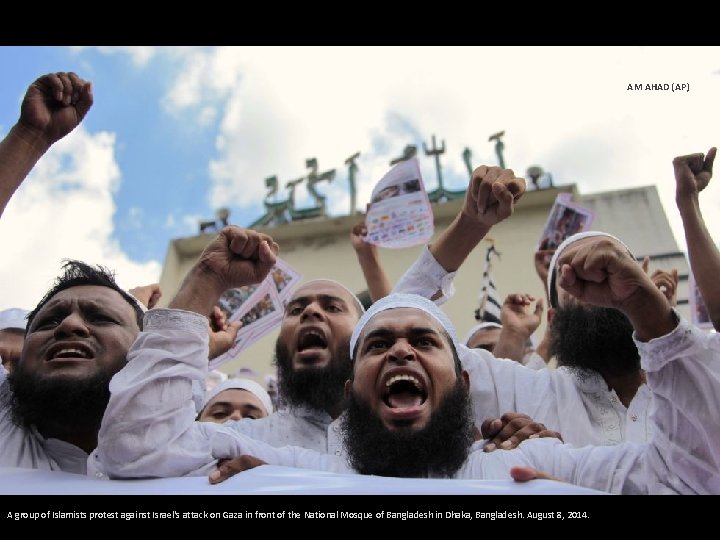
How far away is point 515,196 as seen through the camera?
294cm

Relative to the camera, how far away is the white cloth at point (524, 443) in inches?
74.4

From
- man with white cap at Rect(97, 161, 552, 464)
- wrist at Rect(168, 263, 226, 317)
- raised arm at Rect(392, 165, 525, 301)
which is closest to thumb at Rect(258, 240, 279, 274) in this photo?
wrist at Rect(168, 263, 226, 317)

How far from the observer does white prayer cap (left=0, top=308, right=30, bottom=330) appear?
12.8 feet

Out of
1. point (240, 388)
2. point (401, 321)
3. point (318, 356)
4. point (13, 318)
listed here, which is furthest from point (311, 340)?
point (13, 318)

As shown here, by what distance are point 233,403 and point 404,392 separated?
182cm

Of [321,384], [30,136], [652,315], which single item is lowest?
[321,384]

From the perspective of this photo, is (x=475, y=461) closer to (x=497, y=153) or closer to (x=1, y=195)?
(x=1, y=195)

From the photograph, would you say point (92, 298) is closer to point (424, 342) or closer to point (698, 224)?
point (424, 342)

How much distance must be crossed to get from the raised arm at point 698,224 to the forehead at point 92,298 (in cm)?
232

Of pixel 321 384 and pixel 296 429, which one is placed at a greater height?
pixel 321 384

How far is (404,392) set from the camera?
2549 millimetres

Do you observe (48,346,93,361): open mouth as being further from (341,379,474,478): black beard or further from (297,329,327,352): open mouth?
(297,329,327,352): open mouth

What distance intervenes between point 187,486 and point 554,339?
210cm
